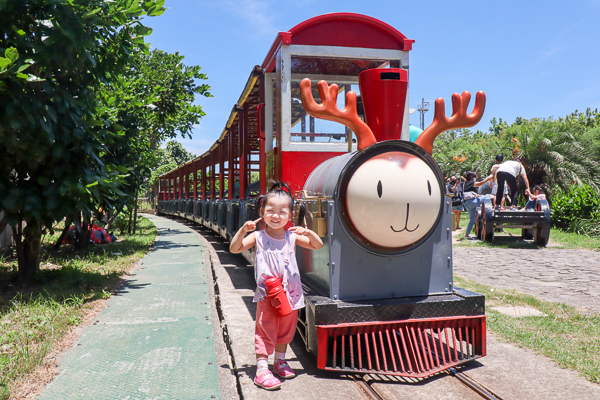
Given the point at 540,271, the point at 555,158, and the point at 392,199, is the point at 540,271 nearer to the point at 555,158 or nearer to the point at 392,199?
the point at 392,199

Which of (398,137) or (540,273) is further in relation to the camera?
(540,273)

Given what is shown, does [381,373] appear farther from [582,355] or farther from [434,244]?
[582,355]

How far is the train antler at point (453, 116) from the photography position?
3.45 metres

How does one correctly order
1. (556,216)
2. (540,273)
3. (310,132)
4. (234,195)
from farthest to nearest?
(556,216), (234,195), (540,273), (310,132)

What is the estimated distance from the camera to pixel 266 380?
114 inches

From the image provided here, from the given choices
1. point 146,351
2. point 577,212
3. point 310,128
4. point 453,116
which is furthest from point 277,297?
point 577,212

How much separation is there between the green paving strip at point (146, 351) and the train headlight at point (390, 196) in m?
1.43

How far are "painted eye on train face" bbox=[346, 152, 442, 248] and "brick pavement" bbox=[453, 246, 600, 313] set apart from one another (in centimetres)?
282

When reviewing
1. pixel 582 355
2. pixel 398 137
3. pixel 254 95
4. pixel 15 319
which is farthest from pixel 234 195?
pixel 582 355

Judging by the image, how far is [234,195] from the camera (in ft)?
30.0

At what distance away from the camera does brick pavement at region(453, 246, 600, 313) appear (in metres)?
5.44

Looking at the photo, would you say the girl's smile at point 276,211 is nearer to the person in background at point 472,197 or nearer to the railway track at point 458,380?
the railway track at point 458,380

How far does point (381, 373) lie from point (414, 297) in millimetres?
611

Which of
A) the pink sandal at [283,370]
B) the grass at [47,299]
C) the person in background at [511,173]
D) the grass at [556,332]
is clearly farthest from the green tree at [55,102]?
the person in background at [511,173]
